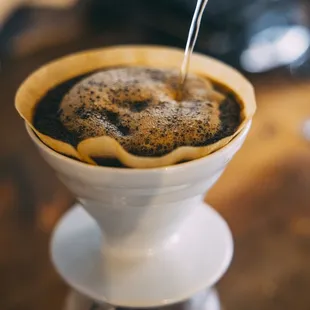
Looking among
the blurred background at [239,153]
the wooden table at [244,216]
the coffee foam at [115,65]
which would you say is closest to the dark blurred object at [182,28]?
the blurred background at [239,153]

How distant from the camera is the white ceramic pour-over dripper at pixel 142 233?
0.40 metres

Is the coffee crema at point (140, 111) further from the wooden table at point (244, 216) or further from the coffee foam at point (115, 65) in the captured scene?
the wooden table at point (244, 216)

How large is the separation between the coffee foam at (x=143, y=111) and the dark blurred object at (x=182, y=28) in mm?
443

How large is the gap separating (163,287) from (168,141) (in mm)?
144

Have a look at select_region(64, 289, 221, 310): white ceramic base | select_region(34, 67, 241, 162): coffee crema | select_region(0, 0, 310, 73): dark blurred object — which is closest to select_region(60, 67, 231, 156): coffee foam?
select_region(34, 67, 241, 162): coffee crema

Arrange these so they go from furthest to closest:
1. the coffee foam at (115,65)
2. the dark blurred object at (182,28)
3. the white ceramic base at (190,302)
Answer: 1. the dark blurred object at (182,28)
2. the white ceramic base at (190,302)
3. the coffee foam at (115,65)

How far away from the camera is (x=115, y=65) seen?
53cm

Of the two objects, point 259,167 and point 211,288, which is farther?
point 259,167

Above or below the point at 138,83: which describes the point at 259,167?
below

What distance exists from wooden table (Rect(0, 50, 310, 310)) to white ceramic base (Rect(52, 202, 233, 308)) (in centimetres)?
5

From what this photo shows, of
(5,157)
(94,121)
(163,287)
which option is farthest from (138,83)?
(5,157)

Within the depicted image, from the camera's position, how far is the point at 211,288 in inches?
21.7

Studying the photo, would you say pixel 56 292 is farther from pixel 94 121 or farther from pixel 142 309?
pixel 94 121

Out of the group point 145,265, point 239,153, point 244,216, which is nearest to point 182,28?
point 239,153
